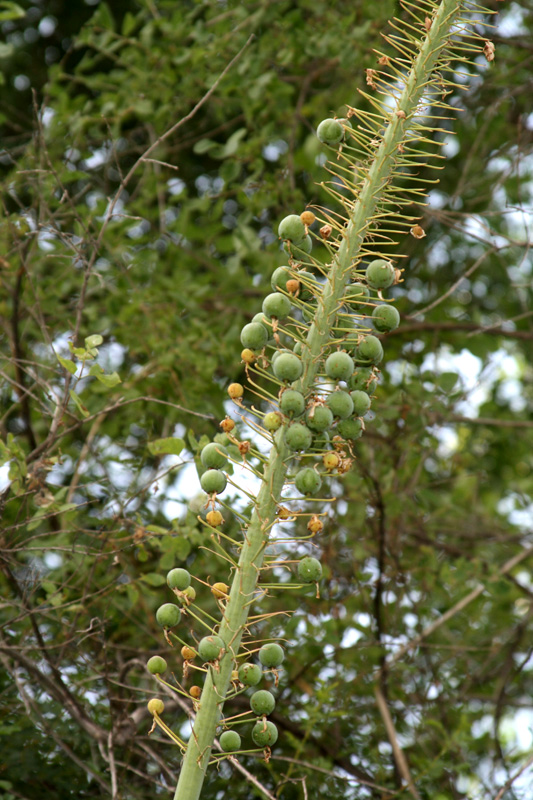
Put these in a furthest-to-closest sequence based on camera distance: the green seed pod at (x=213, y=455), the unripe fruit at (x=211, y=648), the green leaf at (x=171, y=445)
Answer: the green leaf at (x=171, y=445) < the green seed pod at (x=213, y=455) < the unripe fruit at (x=211, y=648)

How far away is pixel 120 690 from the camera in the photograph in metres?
2.60

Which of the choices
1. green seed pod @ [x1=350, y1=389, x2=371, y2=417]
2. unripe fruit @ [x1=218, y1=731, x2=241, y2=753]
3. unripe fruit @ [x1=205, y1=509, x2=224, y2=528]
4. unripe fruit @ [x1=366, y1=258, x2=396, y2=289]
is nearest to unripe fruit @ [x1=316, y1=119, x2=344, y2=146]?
unripe fruit @ [x1=366, y1=258, x2=396, y2=289]

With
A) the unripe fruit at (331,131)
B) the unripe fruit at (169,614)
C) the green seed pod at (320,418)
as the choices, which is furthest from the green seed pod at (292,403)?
the unripe fruit at (331,131)

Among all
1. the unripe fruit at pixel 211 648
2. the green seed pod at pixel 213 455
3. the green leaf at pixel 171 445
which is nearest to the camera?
the unripe fruit at pixel 211 648

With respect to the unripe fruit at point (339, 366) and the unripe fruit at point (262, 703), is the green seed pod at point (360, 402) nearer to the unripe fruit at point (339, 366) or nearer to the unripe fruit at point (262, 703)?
the unripe fruit at point (339, 366)

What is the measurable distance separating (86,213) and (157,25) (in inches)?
40.4

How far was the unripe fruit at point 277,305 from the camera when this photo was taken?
5.05 feet

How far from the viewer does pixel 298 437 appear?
1.44 metres

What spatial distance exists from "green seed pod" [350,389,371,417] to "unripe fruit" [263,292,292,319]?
19 centimetres

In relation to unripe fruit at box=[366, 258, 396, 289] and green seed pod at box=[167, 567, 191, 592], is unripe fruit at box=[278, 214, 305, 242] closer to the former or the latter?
unripe fruit at box=[366, 258, 396, 289]

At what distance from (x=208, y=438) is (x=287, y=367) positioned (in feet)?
3.46

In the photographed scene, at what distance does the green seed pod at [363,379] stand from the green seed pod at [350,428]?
7 cm

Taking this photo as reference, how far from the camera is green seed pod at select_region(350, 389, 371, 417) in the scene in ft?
4.99

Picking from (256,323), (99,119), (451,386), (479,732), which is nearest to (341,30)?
(99,119)
